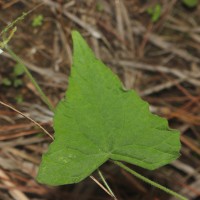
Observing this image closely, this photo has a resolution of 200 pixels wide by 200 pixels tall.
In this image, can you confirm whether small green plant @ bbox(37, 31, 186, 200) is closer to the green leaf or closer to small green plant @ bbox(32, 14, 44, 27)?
the green leaf

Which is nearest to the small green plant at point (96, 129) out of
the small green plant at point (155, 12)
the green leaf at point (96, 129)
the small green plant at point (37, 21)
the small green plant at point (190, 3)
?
the green leaf at point (96, 129)

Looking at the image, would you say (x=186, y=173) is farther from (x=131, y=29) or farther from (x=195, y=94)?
(x=131, y=29)

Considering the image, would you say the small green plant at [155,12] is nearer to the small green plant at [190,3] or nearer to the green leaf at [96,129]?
the small green plant at [190,3]

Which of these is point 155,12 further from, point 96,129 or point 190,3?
point 96,129

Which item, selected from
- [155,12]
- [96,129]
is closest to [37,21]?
[155,12]

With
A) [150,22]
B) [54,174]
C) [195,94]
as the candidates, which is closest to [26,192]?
[54,174]

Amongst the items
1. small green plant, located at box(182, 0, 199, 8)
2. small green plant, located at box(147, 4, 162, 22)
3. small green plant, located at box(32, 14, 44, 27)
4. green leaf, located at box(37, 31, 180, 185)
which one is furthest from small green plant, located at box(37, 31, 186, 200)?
small green plant, located at box(182, 0, 199, 8)

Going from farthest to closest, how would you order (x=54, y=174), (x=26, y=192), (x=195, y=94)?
(x=195, y=94) → (x=26, y=192) → (x=54, y=174)
